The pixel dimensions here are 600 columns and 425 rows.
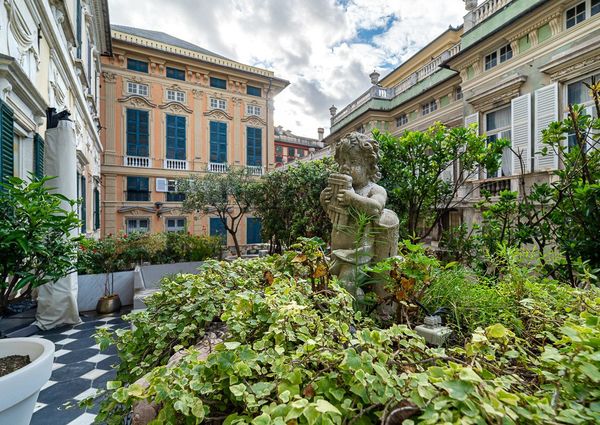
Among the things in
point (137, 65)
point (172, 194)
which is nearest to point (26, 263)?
point (172, 194)

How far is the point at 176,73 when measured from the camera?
15.3 meters

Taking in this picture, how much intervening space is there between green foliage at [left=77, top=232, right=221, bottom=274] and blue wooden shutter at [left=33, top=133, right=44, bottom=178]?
1.80 metres

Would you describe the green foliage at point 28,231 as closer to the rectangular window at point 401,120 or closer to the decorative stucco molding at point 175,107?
the rectangular window at point 401,120

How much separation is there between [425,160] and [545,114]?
15.4ft

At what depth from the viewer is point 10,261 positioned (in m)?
Result: 1.95

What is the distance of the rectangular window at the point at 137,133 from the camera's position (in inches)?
563

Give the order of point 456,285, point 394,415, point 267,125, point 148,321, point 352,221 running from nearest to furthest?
1. point 394,415
2. point 148,321
3. point 456,285
4. point 352,221
5. point 267,125

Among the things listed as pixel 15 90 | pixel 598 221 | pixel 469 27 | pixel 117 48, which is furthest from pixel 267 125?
pixel 598 221

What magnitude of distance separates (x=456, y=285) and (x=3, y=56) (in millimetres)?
4705

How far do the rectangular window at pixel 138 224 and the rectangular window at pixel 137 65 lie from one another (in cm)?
720

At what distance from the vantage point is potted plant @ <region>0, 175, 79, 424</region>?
1583 mm

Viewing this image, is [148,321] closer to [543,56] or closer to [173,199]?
[543,56]

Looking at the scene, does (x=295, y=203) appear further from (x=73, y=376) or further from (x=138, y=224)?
(x=138, y=224)

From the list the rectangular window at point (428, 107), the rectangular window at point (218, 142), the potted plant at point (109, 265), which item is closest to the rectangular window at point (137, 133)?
the rectangular window at point (218, 142)
